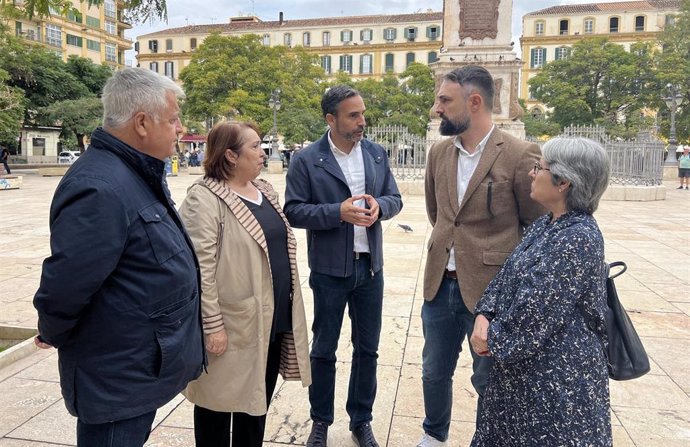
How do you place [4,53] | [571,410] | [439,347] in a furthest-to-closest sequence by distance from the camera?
[4,53] < [439,347] < [571,410]

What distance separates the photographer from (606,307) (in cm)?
206

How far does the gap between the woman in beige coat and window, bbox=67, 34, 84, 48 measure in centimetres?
6049

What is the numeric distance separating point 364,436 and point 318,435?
256 mm

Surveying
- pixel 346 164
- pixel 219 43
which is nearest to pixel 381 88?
pixel 219 43

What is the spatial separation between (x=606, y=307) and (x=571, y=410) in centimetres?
39

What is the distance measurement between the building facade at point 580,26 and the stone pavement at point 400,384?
56.2 m

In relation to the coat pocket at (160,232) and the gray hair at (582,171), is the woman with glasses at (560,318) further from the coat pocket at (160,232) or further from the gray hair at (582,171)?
the coat pocket at (160,232)

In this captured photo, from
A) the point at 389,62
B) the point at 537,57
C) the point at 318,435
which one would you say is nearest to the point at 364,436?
the point at 318,435

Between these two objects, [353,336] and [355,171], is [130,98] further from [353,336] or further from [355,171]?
[353,336]

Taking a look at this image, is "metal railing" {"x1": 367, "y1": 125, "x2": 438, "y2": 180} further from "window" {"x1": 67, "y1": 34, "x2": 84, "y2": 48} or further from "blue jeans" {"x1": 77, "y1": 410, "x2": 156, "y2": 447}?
"window" {"x1": 67, "y1": 34, "x2": 84, "y2": 48}

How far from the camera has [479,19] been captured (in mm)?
15953

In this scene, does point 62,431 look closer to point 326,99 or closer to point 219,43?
point 326,99

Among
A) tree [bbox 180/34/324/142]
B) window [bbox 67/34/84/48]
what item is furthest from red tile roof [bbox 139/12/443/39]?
tree [bbox 180/34/324/142]

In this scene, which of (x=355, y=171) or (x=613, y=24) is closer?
(x=355, y=171)
